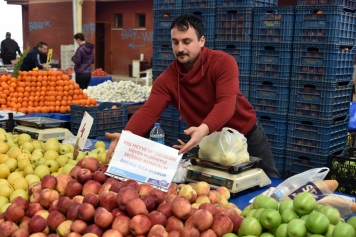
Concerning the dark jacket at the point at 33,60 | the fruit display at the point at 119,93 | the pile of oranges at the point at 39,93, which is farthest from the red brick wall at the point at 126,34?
the pile of oranges at the point at 39,93

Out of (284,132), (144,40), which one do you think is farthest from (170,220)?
(144,40)

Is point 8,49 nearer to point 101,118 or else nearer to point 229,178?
point 101,118

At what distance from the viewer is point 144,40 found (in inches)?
748

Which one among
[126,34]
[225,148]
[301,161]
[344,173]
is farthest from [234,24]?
[126,34]

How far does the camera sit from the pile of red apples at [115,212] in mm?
1688

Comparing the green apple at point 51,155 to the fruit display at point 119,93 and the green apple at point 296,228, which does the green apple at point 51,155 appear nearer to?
the green apple at point 296,228

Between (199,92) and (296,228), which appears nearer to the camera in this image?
(296,228)

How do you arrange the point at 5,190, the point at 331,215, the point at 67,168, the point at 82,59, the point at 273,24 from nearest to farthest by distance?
1. the point at 331,215
2. the point at 5,190
3. the point at 67,168
4. the point at 273,24
5. the point at 82,59

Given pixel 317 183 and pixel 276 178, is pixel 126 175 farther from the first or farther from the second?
pixel 276 178

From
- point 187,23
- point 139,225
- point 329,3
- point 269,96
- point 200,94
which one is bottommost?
point 139,225

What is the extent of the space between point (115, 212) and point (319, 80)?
3178 mm

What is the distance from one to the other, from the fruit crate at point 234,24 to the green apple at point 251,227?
3.41 meters

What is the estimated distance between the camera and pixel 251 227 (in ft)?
5.32

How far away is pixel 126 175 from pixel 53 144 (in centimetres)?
116
